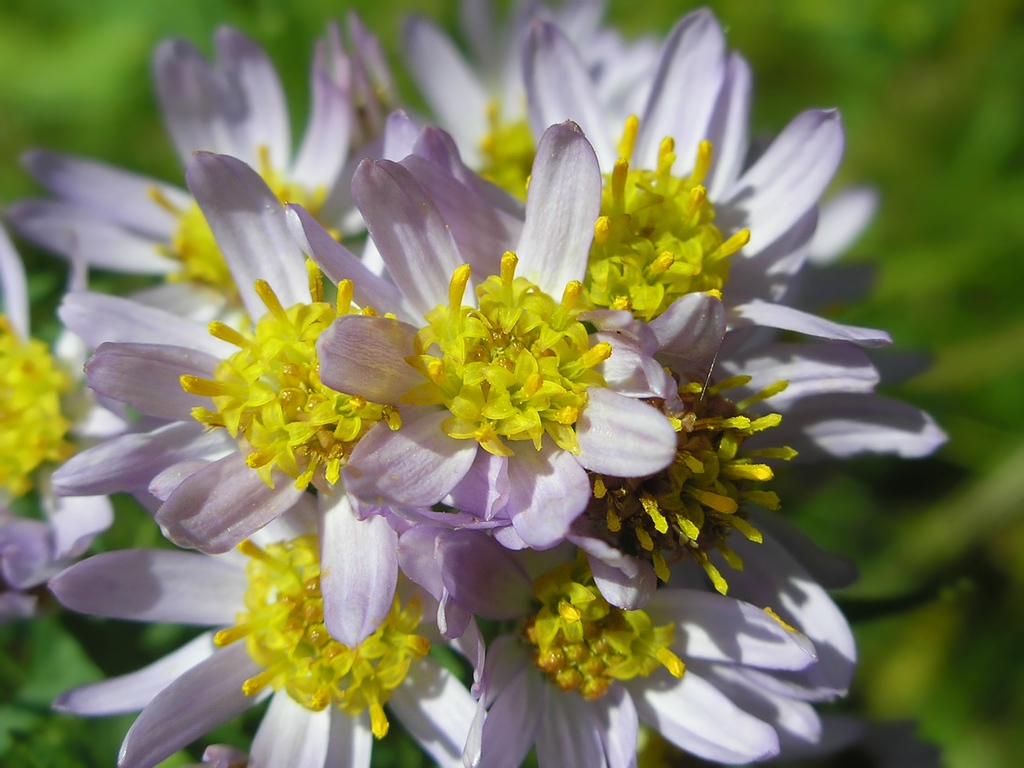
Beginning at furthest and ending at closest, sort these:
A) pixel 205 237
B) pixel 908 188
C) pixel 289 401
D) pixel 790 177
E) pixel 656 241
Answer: pixel 908 188 < pixel 205 237 < pixel 790 177 < pixel 656 241 < pixel 289 401

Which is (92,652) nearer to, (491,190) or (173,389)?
(173,389)

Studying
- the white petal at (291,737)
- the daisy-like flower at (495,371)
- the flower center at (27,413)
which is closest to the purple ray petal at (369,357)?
the daisy-like flower at (495,371)

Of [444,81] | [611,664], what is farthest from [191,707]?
[444,81]

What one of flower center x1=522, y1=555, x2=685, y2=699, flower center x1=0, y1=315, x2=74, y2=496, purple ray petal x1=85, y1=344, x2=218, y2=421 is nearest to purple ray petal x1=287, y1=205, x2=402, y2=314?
purple ray petal x1=85, y1=344, x2=218, y2=421

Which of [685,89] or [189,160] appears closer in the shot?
[685,89]

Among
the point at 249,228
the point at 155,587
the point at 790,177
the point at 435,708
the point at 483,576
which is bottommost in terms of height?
the point at 435,708

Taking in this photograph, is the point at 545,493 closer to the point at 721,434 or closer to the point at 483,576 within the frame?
the point at 483,576

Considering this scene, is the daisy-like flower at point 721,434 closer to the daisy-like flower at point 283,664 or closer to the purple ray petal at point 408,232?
the purple ray petal at point 408,232
